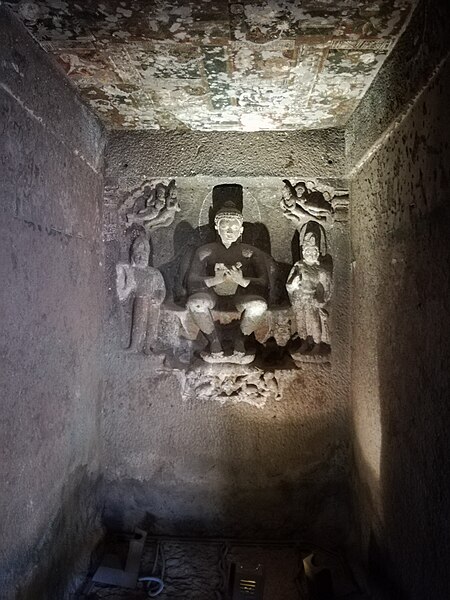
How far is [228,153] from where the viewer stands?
3.32m

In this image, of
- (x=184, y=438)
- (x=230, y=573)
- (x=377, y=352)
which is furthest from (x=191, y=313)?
(x=230, y=573)

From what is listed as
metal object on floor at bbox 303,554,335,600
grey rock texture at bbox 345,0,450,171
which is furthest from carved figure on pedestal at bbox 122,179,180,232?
metal object on floor at bbox 303,554,335,600

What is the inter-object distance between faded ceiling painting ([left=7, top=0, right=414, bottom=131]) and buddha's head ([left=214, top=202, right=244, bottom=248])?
626 millimetres

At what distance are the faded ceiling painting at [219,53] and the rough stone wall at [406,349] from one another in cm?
34

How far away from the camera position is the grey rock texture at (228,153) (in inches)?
129

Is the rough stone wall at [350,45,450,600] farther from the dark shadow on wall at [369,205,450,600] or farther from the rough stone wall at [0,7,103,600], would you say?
the rough stone wall at [0,7,103,600]

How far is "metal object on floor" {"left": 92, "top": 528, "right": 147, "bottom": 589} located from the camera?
2.86 metres

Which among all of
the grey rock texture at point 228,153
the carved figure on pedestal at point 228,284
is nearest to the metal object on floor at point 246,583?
the carved figure on pedestal at point 228,284

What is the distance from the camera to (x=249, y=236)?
11.5ft

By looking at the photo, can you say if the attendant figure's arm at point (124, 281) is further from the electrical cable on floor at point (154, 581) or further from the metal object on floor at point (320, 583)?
the metal object on floor at point (320, 583)

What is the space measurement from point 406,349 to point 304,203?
58.6 inches

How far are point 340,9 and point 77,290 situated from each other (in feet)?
6.81

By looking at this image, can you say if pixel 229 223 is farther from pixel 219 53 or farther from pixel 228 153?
pixel 219 53

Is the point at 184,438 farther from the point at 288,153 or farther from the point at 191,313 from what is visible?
the point at 288,153
